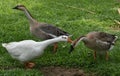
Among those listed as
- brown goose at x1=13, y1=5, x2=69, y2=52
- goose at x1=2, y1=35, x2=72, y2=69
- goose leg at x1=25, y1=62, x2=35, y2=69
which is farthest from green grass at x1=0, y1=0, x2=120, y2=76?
brown goose at x1=13, y1=5, x2=69, y2=52

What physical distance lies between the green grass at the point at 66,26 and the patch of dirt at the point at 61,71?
0.15 meters


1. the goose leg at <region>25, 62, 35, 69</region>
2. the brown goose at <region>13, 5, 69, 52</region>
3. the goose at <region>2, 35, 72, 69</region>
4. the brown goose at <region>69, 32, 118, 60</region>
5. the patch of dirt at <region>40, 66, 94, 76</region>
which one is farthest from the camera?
the brown goose at <region>13, 5, 69, 52</region>

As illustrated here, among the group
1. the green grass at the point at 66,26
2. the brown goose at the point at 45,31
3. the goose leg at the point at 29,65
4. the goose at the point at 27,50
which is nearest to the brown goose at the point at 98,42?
the green grass at the point at 66,26

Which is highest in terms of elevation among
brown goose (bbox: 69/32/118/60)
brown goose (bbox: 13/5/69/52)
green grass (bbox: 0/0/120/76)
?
brown goose (bbox: 69/32/118/60)

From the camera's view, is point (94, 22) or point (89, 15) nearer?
point (94, 22)

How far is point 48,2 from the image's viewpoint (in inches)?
528

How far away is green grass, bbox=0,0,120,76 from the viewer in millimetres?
7402

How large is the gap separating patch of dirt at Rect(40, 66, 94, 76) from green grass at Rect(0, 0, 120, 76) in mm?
150

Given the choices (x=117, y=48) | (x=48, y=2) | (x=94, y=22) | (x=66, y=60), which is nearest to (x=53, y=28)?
(x=66, y=60)

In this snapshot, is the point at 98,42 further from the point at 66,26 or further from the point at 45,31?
the point at 66,26

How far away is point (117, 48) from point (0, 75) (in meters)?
2.95

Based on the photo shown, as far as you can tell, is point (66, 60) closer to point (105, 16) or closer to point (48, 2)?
point (105, 16)

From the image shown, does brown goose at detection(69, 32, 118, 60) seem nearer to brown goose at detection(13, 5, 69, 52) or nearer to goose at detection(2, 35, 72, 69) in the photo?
goose at detection(2, 35, 72, 69)

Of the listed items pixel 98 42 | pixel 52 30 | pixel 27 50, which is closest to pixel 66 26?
pixel 52 30
